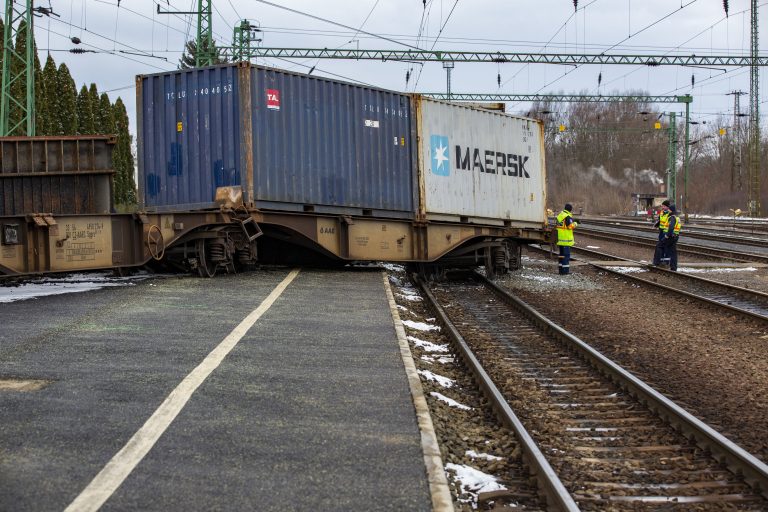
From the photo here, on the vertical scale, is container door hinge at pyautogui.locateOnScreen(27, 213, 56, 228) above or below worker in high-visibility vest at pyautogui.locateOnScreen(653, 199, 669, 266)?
above

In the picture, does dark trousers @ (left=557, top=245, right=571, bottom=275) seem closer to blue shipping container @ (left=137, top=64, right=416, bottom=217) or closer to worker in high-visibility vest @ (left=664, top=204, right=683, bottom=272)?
worker in high-visibility vest @ (left=664, top=204, right=683, bottom=272)

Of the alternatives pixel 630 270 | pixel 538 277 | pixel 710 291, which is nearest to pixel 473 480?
pixel 710 291

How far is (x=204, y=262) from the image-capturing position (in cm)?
1347

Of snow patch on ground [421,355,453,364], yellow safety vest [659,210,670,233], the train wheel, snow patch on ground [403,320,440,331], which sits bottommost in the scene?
snow patch on ground [421,355,453,364]

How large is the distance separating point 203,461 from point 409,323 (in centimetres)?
657

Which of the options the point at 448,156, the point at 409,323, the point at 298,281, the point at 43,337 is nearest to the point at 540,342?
the point at 409,323

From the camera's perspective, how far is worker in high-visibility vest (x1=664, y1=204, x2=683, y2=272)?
61.1 ft

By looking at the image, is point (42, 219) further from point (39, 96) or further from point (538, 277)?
point (39, 96)

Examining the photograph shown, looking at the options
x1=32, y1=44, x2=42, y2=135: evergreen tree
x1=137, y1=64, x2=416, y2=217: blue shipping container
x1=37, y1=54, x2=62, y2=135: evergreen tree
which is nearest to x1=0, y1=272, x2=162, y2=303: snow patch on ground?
x1=137, y1=64, x2=416, y2=217: blue shipping container

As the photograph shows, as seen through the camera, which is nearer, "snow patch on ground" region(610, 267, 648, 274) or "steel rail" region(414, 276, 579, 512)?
"steel rail" region(414, 276, 579, 512)

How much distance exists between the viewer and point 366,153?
15.1m

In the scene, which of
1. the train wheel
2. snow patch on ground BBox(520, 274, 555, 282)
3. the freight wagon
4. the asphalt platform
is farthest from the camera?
snow patch on ground BBox(520, 274, 555, 282)

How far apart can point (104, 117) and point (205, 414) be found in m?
47.6

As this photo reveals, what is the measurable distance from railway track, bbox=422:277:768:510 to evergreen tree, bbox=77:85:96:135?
136 feet
